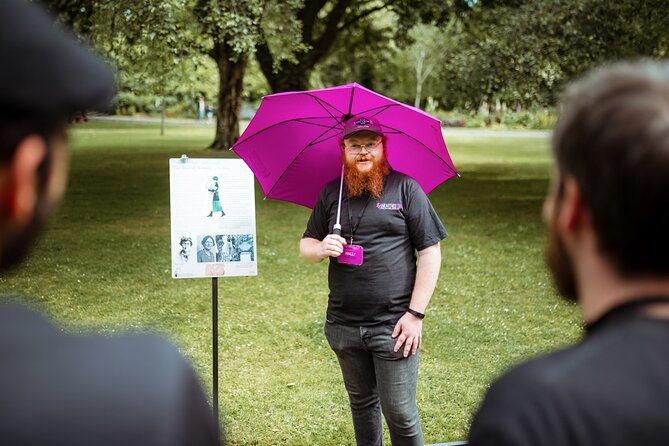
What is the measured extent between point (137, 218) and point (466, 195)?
26.8 feet

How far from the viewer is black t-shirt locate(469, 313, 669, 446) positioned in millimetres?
1152

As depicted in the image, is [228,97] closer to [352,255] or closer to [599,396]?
[352,255]

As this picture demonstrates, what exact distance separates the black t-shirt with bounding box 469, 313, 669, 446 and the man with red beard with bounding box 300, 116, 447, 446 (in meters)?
2.58

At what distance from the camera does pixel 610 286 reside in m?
1.28

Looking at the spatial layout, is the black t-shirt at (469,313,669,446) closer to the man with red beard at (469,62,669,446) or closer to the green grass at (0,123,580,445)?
the man with red beard at (469,62,669,446)

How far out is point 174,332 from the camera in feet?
24.7

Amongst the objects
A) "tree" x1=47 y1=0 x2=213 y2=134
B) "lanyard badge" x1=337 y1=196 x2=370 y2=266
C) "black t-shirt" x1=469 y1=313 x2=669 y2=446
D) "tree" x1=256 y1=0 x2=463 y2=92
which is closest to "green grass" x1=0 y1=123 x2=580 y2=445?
"black t-shirt" x1=469 y1=313 x2=669 y2=446

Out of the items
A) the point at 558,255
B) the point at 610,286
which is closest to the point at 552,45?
the point at 558,255

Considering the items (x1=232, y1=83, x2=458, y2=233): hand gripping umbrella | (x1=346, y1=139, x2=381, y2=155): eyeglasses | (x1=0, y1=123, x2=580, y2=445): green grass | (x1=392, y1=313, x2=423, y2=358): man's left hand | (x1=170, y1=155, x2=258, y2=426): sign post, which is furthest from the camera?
(x1=0, y1=123, x2=580, y2=445): green grass

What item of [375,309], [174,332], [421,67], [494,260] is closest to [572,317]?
[494,260]

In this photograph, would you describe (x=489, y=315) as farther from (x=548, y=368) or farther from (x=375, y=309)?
(x=548, y=368)

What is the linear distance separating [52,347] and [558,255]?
0.87 meters

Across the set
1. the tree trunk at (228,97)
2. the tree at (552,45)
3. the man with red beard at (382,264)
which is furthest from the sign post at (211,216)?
the tree trunk at (228,97)

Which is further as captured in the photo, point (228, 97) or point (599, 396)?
point (228, 97)
